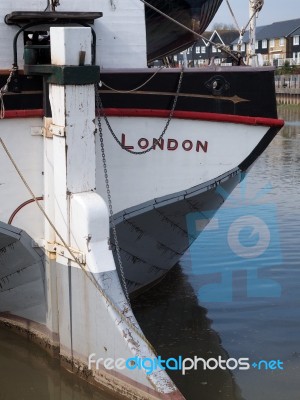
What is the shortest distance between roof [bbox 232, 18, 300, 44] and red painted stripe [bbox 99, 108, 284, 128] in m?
58.4

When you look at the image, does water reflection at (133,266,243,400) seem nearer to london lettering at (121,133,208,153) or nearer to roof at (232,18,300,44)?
london lettering at (121,133,208,153)

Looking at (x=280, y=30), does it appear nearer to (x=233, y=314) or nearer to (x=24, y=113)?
(x=233, y=314)

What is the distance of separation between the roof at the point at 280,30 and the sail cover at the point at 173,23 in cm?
5550

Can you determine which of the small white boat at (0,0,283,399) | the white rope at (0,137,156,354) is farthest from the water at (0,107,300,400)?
the white rope at (0,137,156,354)

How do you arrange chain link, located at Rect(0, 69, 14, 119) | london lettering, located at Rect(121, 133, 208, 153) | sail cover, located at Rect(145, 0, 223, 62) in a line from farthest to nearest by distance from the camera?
1. sail cover, located at Rect(145, 0, 223, 62)
2. london lettering, located at Rect(121, 133, 208, 153)
3. chain link, located at Rect(0, 69, 14, 119)

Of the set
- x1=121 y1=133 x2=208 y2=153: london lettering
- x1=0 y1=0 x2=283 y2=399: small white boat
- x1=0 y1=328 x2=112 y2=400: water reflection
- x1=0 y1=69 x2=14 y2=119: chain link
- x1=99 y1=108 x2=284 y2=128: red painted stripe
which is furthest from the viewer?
x1=121 y1=133 x2=208 y2=153: london lettering

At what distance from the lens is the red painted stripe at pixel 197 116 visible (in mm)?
6678

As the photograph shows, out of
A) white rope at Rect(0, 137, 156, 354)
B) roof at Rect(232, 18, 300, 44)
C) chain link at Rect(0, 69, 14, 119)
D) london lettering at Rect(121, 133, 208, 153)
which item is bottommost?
white rope at Rect(0, 137, 156, 354)

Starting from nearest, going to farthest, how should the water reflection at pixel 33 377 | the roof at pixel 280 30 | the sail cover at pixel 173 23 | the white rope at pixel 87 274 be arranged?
1. the white rope at pixel 87 274
2. the water reflection at pixel 33 377
3. the sail cover at pixel 173 23
4. the roof at pixel 280 30

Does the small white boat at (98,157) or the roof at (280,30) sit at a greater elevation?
the roof at (280,30)

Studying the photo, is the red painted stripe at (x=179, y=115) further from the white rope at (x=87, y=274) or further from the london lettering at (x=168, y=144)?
the white rope at (x=87, y=274)

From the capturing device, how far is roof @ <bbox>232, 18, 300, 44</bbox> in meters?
64.8

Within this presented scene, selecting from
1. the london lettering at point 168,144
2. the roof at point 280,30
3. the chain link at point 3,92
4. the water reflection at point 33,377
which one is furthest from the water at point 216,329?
the roof at point 280,30

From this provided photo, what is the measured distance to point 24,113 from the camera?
251 inches
